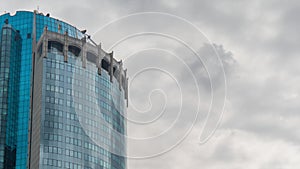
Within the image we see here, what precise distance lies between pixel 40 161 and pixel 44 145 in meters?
5.48

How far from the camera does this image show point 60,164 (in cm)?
19938

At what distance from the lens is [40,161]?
19650 cm

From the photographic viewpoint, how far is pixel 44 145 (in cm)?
19912

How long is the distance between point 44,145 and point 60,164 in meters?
7.87

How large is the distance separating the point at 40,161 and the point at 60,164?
6640mm
